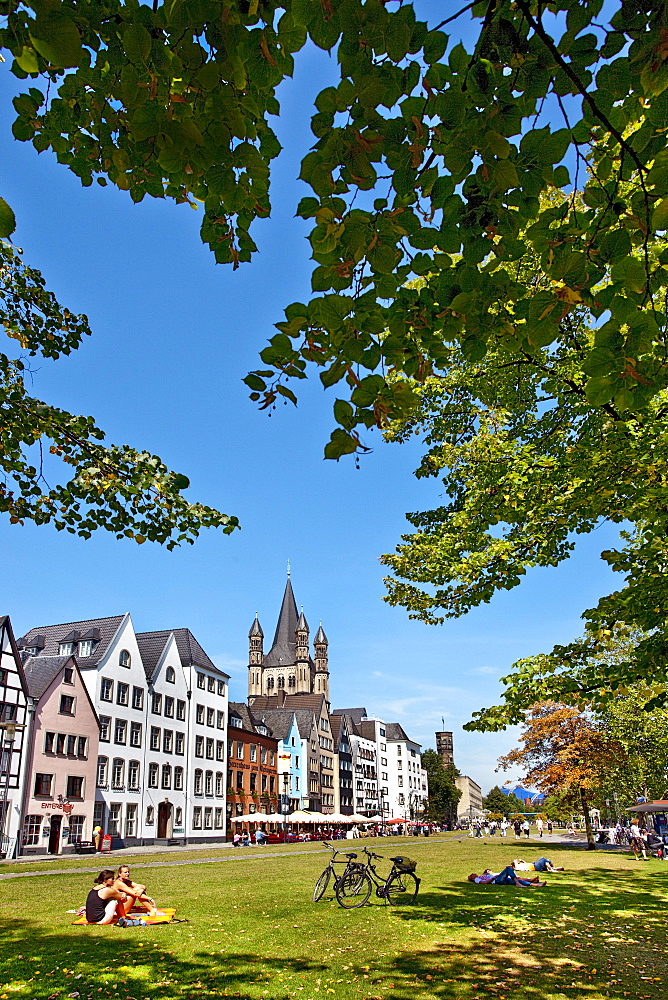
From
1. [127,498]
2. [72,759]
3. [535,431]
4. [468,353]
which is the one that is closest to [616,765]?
[72,759]

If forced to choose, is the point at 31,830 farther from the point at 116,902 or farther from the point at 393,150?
the point at 393,150

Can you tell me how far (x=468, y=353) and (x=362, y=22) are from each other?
5.63ft

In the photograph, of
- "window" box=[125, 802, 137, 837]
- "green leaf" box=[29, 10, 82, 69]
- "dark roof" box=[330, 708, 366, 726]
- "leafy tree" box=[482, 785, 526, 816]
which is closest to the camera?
"green leaf" box=[29, 10, 82, 69]

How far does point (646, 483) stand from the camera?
30.6 feet

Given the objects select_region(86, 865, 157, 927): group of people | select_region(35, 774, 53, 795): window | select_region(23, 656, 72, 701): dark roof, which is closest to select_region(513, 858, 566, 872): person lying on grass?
select_region(86, 865, 157, 927): group of people

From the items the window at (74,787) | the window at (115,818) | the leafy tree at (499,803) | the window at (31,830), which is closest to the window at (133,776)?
the window at (115,818)

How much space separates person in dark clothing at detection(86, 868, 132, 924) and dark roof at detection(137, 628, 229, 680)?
40.1 m

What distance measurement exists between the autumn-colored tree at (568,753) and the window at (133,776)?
2578 centimetres

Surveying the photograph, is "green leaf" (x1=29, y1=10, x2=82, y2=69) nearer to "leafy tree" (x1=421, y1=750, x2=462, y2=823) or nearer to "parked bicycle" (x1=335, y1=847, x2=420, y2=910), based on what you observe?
"parked bicycle" (x1=335, y1=847, x2=420, y2=910)

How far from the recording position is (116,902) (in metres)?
12.2

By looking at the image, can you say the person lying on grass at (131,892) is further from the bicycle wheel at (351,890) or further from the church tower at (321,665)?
the church tower at (321,665)

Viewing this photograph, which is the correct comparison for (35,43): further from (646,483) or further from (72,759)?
(72,759)

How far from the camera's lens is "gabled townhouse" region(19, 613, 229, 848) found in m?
44.5

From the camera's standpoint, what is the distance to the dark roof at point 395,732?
125 meters
